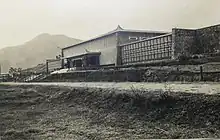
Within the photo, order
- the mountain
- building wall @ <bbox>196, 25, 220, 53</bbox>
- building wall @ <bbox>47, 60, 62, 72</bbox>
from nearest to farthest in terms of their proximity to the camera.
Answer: building wall @ <bbox>196, 25, 220, 53</bbox> → building wall @ <bbox>47, 60, 62, 72</bbox> → the mountain

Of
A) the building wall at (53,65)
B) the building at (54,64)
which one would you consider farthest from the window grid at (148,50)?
the building wall at (53,65)

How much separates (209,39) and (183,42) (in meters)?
1.90

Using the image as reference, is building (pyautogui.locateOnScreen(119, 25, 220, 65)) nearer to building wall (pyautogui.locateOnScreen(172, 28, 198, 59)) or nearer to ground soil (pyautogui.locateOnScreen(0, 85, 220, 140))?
building wall (pyautogui.locateOnScreen(172, 28, 198, 59))

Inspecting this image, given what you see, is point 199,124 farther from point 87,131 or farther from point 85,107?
point 85,107

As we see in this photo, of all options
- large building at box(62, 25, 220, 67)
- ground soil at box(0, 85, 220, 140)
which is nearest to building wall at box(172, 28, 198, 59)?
large building at box(62, 25, 220, 67)

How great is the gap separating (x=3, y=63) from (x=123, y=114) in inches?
4389

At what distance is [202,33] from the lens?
72.5ft

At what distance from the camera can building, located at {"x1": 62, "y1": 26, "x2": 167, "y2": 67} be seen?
30.9 m

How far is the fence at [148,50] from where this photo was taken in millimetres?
22825

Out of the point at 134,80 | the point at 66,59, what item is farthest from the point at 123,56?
the point at 66,59

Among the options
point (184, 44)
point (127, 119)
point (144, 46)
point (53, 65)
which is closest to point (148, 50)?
point (144, 46)

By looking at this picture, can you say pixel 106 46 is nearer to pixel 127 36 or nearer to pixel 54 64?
pixel 127 36

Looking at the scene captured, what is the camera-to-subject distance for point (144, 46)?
25547 millimetres

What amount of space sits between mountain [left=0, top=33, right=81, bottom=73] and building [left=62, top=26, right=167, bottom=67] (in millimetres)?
75722
